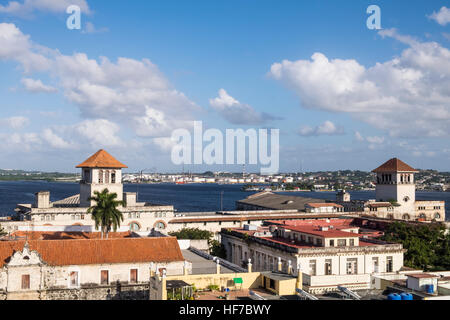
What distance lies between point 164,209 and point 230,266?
40.3m

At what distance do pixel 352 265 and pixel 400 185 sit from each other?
56.0m

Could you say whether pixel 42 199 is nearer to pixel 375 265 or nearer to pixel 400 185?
pixel 375 265

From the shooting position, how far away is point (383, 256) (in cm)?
5119

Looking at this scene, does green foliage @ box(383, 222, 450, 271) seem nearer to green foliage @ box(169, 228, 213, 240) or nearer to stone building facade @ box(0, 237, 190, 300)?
green foliage @ box(169, 228, 213, 240)

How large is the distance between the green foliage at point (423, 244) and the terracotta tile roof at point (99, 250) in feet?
85.9

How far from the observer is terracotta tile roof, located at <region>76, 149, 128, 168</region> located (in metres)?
81.0

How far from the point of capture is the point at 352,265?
1991 inches

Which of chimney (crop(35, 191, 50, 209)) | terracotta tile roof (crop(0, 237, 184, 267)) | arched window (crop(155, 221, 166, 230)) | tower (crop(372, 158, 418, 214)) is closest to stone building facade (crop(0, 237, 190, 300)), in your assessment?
terracotta tile roof (crop(0, 237, 184, 267))

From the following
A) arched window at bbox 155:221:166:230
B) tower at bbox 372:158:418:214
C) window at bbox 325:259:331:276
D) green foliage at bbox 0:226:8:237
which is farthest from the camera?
tower at bbox 372:158:418:214

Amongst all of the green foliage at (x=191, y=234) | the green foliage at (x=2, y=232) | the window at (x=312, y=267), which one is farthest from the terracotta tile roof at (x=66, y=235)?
the window at (x=312, y=267)

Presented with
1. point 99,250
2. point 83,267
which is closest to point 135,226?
point 99,250

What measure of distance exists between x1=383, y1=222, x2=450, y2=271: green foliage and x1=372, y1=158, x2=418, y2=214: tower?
33149mm
